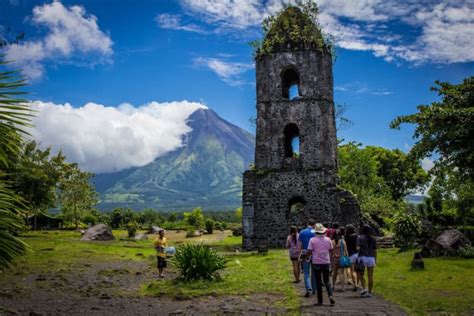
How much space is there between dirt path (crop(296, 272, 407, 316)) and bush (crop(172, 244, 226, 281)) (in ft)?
8.99

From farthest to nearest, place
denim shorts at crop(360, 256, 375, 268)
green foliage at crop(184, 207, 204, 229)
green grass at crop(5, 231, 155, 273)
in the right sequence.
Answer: green foliage at crop(184, 207, 204, 229) → green grass at crop(5, 231, 155, 273) → denim shorts at crop(360, 256, 375, 268)

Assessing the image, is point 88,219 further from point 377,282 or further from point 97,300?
point 377,282

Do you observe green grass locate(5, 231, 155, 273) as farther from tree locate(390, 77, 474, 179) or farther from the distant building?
the distant building

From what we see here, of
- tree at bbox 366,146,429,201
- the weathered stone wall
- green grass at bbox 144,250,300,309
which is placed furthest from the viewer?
tree at bbox 366,146,429,201

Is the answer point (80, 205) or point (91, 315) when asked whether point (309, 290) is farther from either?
point (80, 205)

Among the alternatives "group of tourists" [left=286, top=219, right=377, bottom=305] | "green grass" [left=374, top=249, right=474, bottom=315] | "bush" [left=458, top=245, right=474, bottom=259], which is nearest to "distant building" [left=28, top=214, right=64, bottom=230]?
"green grass" [left=374, top=249, right=474, bottom=315]

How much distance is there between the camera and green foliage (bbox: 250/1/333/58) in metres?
20.9

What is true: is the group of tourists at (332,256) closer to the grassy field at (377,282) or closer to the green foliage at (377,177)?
the grassy field at (377,282)

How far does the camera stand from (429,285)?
29.5ft

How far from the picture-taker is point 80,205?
36.6 meters

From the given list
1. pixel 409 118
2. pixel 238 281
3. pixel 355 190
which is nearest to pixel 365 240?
pixel 409 118

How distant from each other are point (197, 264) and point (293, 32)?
46.6 feet

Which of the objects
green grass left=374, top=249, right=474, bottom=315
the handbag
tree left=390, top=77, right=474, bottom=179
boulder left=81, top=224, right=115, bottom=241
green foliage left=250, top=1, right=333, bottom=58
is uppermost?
green foliage left=250, top=1, right=333, bottom=58

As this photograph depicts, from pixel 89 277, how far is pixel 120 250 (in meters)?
8.50
